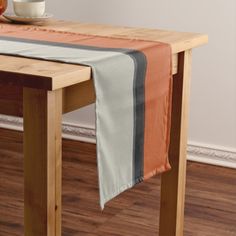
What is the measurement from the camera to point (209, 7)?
319 cm

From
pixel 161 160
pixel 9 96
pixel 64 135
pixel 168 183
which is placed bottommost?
pixel 64 135

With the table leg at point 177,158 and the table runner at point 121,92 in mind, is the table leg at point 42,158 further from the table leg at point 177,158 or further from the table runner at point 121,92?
the table leg at point 177,158

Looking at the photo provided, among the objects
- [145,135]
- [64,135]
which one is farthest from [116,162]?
[64,135]

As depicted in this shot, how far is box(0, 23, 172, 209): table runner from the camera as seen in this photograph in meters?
1.61

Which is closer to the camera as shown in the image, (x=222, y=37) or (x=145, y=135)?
(x=145, y=135)

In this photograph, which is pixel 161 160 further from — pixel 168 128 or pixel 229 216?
pixel 229 216

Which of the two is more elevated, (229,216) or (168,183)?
(168,183)

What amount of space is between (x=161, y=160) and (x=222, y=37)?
136 cm

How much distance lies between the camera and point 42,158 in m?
1.50

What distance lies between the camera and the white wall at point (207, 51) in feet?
10.4

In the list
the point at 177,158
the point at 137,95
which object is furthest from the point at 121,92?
the point at 177,158

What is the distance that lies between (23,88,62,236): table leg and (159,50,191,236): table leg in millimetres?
669

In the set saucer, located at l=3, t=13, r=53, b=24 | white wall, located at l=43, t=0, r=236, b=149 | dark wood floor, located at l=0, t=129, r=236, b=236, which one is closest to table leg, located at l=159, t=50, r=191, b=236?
dark wood floor, located at l=0, t=129, r=236, b=236

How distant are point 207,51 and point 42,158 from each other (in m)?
1.86
